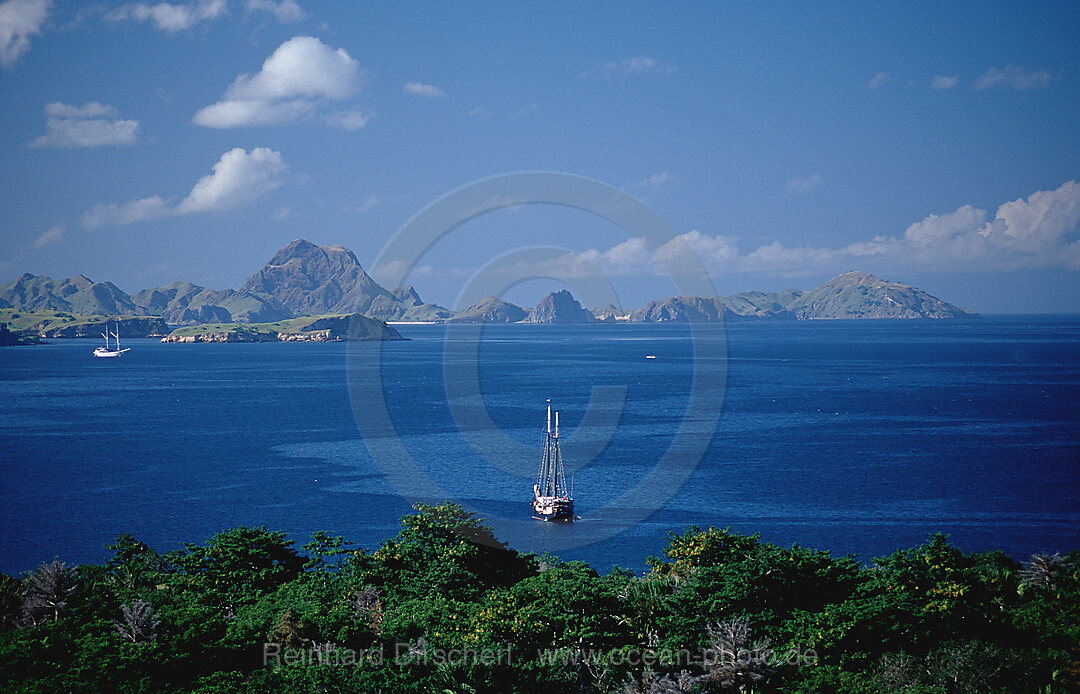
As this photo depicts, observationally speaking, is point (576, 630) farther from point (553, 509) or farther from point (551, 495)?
point (551, 495)

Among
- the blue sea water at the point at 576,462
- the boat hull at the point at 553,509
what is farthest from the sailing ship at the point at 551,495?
the blue sea water at the point at 576,462

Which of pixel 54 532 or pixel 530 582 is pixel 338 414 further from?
pixel 530 582

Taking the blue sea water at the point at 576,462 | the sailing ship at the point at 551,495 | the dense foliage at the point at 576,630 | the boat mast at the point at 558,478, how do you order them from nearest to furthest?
1. the dense foliage at the point at 576,630
2. the blue sea water at the point at 576,462
3. the sailing ship at the point at 551,495
4. the boat mast at the point at 558,478

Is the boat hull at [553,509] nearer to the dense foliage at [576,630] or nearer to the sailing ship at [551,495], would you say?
the sailing ship at [551,495]

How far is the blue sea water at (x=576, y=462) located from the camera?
6588cm

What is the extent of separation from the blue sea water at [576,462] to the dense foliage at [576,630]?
99.4 feet

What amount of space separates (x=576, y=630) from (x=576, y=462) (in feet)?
210

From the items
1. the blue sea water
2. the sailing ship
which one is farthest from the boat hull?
the blue sea water

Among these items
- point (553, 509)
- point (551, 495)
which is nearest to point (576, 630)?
point (553, 509)

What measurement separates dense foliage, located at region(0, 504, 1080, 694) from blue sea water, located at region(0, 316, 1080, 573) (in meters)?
30.3

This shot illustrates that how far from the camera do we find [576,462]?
90312mm

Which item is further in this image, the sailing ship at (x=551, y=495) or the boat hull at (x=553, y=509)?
the sailing ship at (x=551, y=495)

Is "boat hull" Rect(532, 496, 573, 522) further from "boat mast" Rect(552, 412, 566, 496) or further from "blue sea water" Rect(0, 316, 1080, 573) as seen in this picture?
"boat mast" Rect(552, 412, 566, 496)

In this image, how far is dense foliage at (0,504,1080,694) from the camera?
77.4ft
